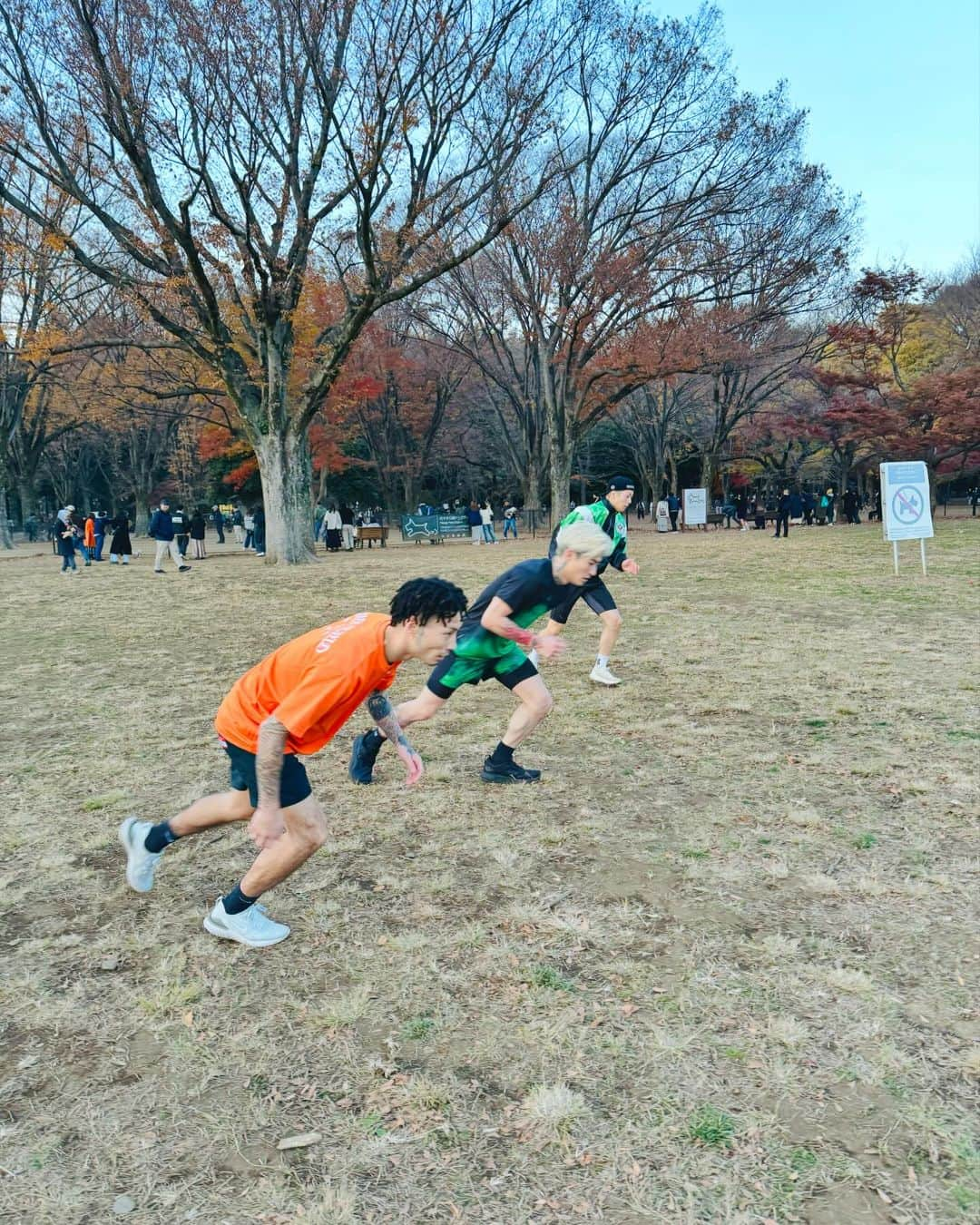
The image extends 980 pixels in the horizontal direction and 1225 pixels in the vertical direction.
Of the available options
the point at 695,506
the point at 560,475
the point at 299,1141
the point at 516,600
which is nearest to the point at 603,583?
the point at 516,600

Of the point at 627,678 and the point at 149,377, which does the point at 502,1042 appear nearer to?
the point at 627,678

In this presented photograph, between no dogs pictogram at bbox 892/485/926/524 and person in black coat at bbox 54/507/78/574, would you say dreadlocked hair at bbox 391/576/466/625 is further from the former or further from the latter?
person in black coat at bbox 54/507/78/574

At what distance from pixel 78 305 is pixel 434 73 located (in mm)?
17091

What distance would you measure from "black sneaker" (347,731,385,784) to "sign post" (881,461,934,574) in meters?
11.0

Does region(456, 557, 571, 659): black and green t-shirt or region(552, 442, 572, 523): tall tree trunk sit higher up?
region(552, 442, 572, 523): tall tree trunk

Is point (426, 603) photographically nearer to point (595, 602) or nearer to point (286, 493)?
point (595, 602)

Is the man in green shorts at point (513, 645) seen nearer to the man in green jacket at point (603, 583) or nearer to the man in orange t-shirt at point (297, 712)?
the man in orange t-shirt at point (297, 712)

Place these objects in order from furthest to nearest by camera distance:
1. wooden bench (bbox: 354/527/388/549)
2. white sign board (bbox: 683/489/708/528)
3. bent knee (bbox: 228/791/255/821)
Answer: white sign board (bbox: 683/489/708/528) → wooden bench (bbox: 354/527/388/549) → bent knee (bbox: 228/791/255/821)

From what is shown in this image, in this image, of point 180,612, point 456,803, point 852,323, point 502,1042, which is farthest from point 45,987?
point 852,323

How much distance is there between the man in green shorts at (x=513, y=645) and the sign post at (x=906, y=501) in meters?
10.5

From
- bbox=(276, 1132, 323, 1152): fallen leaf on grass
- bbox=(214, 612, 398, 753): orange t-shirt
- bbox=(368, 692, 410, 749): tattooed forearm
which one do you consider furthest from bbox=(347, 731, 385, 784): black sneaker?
bbox=(276, 1132, 323, 1152): fallen leaf on grass

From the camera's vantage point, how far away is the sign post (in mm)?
13016

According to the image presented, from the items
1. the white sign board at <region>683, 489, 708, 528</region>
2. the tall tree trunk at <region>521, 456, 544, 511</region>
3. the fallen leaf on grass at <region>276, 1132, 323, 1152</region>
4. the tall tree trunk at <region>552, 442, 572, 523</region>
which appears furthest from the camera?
the white sign board at <region>683, 489, 708, 528</region>

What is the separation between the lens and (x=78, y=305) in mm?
26625
